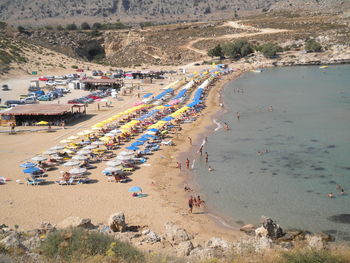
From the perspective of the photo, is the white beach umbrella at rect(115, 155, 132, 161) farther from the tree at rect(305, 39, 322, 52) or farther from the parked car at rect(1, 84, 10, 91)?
the tree at rect(305, 39, 322, 52)

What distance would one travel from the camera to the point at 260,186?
72.8 feet

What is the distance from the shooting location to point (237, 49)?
277 ft

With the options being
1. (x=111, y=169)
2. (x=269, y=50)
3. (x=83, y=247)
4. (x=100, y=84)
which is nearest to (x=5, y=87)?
(x=100, y=84)

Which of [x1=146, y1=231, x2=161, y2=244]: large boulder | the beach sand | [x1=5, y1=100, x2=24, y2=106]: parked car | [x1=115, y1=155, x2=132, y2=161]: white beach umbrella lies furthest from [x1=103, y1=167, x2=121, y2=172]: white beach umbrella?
[x1=5, y1=100, x2=24, y2=106]: parked car

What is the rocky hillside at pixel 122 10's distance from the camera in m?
170

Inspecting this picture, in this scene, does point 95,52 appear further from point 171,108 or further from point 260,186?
point 260,186

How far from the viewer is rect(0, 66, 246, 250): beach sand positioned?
18.0 metres

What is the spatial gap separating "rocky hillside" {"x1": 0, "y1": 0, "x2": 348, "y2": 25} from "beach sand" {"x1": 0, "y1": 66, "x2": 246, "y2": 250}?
14801 cm

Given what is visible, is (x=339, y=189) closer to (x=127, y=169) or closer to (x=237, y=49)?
(x=127, y=169)

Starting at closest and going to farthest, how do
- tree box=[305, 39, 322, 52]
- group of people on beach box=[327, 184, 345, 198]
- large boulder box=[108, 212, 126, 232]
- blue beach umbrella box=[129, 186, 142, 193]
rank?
large boulder box=[108, 212, 126, 232] → group of people on beach box=[327, 184, 345, 198] → blue beach umbrella box=[129, 186, 142, 193] → tree box=[305, 39, 322, 52]

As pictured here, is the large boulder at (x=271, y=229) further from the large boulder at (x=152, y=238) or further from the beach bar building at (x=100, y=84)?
the beach bar building at (x=100, y=84)

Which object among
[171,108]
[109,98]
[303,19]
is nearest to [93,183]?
[171,108]

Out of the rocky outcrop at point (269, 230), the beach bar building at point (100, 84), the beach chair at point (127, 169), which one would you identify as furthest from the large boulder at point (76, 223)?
the beach bar building at point (100, 84)

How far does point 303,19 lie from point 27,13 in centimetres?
11934
